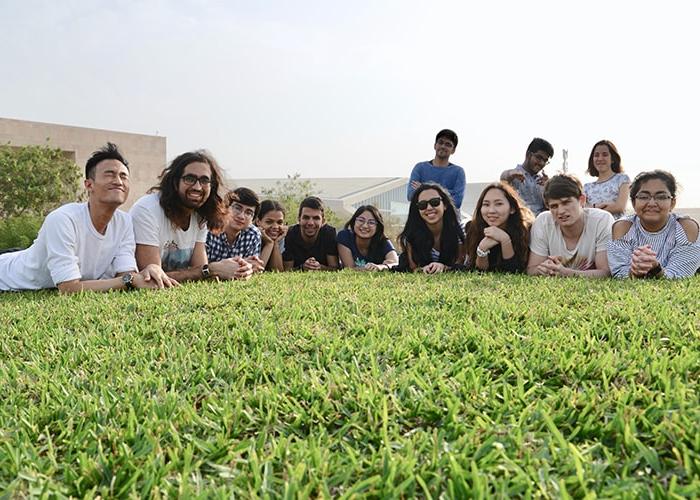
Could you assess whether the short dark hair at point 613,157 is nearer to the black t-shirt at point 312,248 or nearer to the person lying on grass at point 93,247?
the black t-shirt at point 312,248

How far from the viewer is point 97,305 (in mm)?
3887

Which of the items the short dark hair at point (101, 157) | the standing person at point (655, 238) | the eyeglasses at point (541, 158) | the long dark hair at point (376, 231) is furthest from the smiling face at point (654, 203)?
the short dark hair at point (101, 157)

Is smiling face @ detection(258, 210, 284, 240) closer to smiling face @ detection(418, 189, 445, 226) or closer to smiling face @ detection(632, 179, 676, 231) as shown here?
smiling face @ detection(418, 189, 445, 226)

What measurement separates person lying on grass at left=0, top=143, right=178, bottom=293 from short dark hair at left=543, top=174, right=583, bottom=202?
3560mm

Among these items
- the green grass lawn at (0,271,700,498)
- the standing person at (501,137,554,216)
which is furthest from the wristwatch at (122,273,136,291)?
the standing person at (501,137,554,216)

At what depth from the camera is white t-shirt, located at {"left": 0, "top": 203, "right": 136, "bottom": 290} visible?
15.2 ft

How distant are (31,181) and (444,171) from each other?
2483cm

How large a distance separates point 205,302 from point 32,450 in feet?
7.62

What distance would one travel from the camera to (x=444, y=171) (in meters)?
7.77

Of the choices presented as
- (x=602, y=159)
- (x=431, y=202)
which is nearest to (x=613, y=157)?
(x=602, y=159)

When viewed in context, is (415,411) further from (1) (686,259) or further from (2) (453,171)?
(2) (453,171)

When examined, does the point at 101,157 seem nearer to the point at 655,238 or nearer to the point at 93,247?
the point at 93,247

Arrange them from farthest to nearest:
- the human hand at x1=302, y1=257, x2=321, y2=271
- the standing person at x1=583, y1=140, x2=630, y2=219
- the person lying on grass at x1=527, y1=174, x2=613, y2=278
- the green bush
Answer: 1. the green bush
2. the human hand at x1=302, y1=257, x2=321, y2=271
3. the standing person at x1=583, y1=140, x2=630, y2=219
4. the person lying on grass at x1=527, y1=174, x2=613, y2=278

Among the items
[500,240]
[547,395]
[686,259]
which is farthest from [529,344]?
[500,240]
